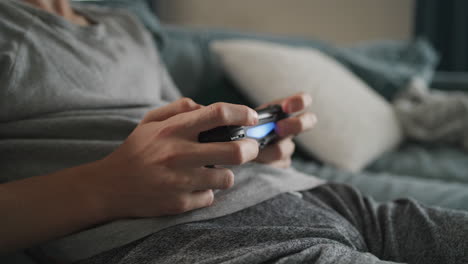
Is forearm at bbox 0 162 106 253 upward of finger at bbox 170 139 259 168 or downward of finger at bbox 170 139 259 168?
downward

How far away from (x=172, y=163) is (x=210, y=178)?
48mm

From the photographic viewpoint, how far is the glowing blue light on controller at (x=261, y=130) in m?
0.49

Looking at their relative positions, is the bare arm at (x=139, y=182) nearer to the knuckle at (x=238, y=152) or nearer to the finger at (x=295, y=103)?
the knuckle at (x=238, y=152)

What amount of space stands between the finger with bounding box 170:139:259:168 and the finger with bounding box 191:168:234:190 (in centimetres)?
2

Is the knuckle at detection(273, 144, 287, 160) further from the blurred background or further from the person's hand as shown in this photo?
the blurred background

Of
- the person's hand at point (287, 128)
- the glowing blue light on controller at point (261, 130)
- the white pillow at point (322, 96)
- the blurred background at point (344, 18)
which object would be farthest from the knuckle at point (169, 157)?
the blurred background at point (344, 18)

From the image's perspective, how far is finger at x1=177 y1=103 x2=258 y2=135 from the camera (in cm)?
41

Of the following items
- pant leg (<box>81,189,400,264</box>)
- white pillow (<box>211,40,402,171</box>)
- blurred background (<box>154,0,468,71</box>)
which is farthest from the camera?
blurred background (<box>154,0,468,71</box>)

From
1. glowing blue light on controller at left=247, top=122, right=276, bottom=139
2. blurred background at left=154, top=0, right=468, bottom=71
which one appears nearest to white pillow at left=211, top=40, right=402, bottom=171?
glowing blue light on controller at left=247, top=122, right=276, bottom=139

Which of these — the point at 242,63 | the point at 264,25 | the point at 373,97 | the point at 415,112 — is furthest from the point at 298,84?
the point at 264,25

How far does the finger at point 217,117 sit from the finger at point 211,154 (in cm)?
2

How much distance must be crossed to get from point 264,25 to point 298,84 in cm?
196

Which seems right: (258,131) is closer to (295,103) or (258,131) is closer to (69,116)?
(295,103)

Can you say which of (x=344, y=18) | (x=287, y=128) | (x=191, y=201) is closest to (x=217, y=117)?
(x=191, y=201)
